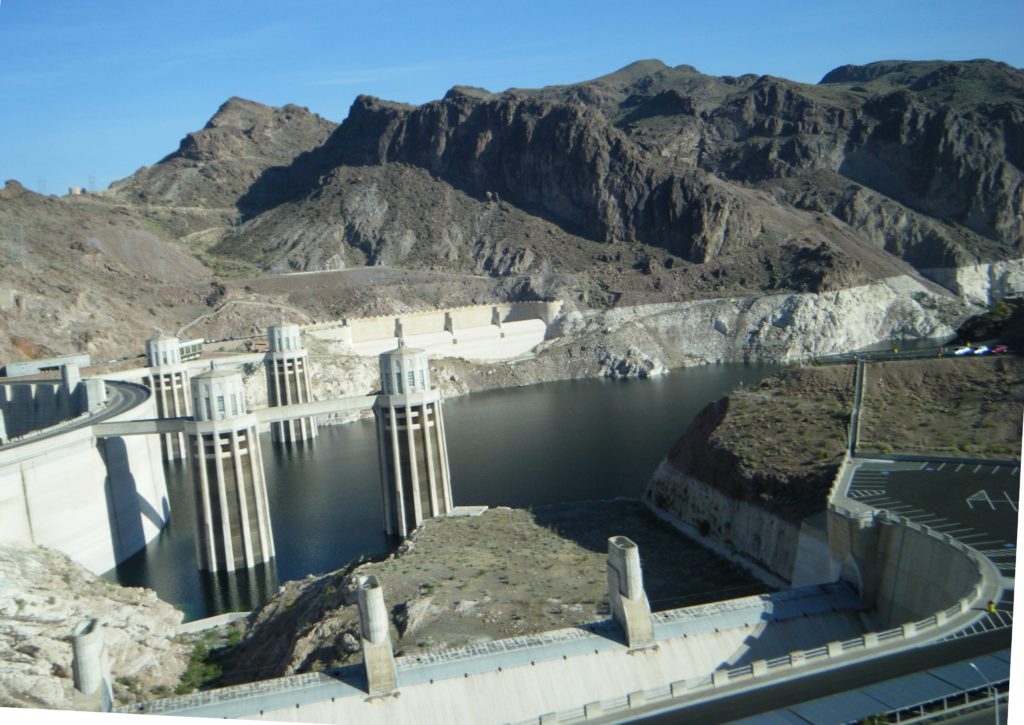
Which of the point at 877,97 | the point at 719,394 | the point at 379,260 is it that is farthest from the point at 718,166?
the point at 719,394

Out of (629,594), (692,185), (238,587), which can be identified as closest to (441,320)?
(692,185)

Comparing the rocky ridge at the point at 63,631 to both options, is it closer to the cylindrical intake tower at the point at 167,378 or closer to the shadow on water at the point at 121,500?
the shadow on water at the point at 121,500

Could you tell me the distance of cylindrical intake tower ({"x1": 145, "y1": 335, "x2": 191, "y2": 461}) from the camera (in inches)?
2795

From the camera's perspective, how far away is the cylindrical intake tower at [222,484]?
42500 millimetres

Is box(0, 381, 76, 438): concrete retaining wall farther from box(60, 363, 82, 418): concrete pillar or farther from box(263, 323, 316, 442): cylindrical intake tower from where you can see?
box(263, 323, 316, 442): cylindrical intake tower

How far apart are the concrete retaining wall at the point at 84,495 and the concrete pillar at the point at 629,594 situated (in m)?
24.9

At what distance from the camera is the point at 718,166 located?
517 ft

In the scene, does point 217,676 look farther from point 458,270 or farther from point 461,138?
point 461,138

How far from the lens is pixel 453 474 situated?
54.7m

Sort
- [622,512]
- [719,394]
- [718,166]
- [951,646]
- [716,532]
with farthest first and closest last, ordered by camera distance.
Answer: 1. [718,166]
2. [719,394]
3. [622,512]
4. [716,532]
5. [951,646]

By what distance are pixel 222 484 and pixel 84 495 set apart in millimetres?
5612

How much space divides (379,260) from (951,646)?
125 metres

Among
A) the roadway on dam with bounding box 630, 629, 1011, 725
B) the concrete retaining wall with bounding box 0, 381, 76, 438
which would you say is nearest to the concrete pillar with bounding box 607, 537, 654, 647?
the roadway on dam with bounding box 630, 629, 1011, 725

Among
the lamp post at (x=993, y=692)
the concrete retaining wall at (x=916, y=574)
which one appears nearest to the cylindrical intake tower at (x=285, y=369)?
the concrete retaining wall at (x=916, y=574)
